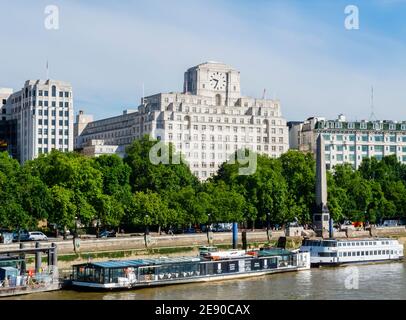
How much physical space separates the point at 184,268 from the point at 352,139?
94.2m

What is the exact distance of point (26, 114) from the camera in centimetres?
13588

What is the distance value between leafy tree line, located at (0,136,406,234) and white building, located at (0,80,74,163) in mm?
28912

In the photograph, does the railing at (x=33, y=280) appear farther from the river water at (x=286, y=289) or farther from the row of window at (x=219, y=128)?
the row of window at (x=219, y=128)

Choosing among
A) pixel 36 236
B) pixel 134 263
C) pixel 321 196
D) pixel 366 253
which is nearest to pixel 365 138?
pixel 321 196

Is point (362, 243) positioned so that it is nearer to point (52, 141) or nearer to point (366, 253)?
point (366, 253)

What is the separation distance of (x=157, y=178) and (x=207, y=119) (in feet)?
106

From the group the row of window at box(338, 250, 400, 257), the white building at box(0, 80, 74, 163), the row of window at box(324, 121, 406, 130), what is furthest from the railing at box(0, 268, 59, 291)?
the row of window at box(324, 121, 406, 130)

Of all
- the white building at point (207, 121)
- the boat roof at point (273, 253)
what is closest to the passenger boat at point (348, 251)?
the boat roof at point (273, 253)

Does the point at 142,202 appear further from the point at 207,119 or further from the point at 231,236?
the point at 207,119

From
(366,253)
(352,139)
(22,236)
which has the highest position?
(352,139)

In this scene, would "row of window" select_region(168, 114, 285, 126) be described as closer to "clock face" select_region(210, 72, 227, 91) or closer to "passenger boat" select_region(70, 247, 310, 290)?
"clock face" select_region(210, 72, 227, 91)

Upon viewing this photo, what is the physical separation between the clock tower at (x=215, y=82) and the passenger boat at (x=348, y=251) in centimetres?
6315

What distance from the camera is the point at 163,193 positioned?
92375mm

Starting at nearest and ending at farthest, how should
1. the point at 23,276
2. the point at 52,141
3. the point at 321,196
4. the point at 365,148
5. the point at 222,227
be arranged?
the point at 23,276
the point at 321,196
the point at 222,227
the point at 52,141
the point at 365,148
